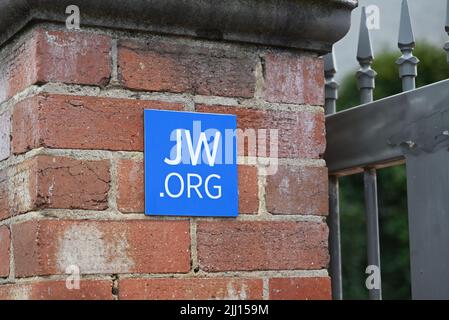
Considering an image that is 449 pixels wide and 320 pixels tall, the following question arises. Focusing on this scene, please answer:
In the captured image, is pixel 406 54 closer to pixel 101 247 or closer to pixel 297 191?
pixel 297 191

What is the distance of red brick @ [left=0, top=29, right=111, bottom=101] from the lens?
4.87ft

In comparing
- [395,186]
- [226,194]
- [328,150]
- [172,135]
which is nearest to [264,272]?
[226,194]

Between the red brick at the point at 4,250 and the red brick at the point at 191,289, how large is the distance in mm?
221

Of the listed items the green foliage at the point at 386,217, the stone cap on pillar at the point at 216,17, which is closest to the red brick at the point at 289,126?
the stone cap on pillar at the point at 216,17

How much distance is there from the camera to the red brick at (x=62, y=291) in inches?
56.5

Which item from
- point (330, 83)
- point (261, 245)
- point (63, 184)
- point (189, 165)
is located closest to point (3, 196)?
point (63, 184)

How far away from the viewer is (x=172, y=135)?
1.55 m

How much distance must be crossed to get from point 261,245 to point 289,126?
228mm

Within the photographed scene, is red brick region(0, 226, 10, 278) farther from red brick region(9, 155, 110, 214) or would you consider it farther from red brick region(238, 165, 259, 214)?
red brick region(238, 165, 259, 214)

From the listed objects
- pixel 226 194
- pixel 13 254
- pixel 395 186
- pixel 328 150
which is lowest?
pixel 13 254

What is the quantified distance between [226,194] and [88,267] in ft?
0.91

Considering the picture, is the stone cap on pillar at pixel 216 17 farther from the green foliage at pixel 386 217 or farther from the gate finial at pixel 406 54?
the green foliage at pixel 386 217

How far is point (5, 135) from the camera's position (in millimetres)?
1615
